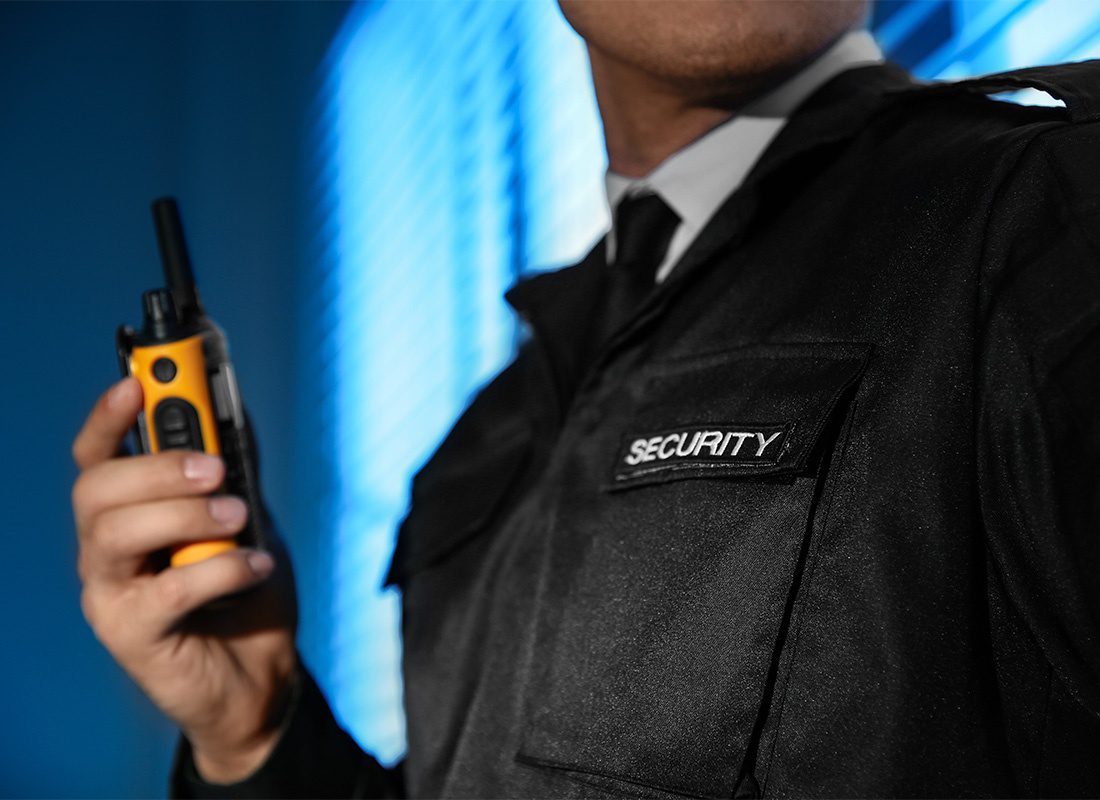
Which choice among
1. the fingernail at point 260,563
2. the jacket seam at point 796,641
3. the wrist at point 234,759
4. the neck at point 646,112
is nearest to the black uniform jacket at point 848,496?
the jacket seam at point 796,641

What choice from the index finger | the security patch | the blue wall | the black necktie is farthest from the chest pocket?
the blue wall

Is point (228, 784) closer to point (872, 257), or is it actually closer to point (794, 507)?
point (794, 507)

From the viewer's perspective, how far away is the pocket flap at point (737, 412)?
0.66 meters

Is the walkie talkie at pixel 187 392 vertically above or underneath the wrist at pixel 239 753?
above

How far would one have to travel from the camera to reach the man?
58cm

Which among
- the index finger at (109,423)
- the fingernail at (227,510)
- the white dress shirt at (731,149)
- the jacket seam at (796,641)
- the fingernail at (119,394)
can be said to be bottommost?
the jacket seam at (796,641)

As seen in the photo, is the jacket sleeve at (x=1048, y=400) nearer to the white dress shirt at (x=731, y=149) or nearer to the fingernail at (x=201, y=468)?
the white dress shirt at (x=731, y=149)

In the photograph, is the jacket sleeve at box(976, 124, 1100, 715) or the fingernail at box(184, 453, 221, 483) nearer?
the jacket sleeve at box(976, 124, 1100, 715)

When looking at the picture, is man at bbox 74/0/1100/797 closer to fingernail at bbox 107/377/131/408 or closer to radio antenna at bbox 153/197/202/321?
fingernail at bbox 107/377/131/408

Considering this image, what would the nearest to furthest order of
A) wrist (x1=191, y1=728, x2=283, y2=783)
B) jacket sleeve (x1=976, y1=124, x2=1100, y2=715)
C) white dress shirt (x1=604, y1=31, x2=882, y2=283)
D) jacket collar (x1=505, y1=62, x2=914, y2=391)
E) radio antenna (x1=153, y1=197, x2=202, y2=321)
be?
jacket sleeve (x1=976, y1=124, x2=1100, y2=715)
jacket collar (x1=505, y1=62, x2=914, y2=391)
white dress shirt (x1=604, y1=31, x2=882, y2=283)
radio antenna (x1=153, y1=197, x2=202, y2=321)
wrist (x1=191, y1=728, x2=283, y2=783)

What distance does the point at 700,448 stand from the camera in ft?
2.34

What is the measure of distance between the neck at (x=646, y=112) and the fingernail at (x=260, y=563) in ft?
1.81

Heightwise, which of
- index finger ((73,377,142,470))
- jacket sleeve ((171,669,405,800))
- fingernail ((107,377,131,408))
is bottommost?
jacket sleeve ((171,669,405,800))

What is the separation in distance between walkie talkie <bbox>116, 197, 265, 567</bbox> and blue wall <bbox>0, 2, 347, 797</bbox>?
68cm
